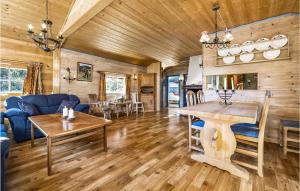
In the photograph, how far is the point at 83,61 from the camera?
5.20m

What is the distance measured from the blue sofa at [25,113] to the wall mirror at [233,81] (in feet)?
11.4

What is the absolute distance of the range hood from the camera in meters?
5.33

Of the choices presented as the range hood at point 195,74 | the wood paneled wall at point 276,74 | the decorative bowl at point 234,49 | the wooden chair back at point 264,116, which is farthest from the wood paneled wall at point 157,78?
the wooden chair back at point 264,116

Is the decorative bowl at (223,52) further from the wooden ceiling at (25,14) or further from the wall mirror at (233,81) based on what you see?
the wooden ceiling at (25,14)

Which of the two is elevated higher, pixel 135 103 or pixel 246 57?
pixel 246 57

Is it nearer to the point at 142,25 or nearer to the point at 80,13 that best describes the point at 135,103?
the point at 142,25

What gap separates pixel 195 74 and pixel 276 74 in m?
2.87

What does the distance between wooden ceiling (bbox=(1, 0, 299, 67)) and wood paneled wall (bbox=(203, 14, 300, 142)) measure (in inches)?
8.1

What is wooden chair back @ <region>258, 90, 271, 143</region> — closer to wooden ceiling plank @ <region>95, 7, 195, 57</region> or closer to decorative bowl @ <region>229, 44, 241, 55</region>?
decorative bowl @ <region>229, 44, 241, 55</region>

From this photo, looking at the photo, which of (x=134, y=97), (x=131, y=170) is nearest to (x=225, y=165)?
(x=131, y=170)

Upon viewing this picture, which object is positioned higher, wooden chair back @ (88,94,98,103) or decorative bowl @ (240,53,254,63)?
decorative bowl @ (240,53,254,63)

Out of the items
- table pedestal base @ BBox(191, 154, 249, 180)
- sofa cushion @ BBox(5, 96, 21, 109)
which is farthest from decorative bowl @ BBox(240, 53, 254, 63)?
sofa cushion @ BBox(5, 96, 21, 109)

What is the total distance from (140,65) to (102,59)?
229 cm

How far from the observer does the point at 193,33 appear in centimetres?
372
